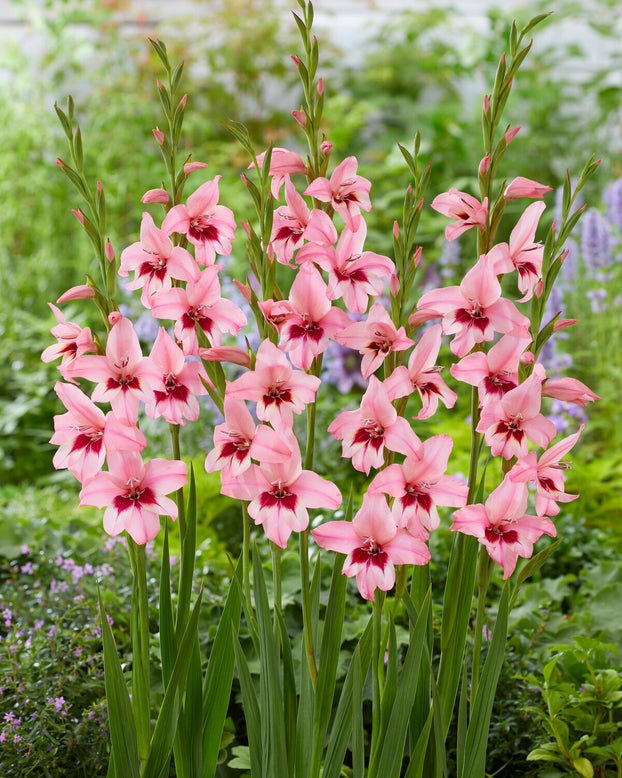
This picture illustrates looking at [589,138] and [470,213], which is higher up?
[589,138]

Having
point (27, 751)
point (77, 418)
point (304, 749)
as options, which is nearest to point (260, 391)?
point (77, 418)

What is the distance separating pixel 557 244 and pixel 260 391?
0.35 meters

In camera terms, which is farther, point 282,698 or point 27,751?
point 27,751

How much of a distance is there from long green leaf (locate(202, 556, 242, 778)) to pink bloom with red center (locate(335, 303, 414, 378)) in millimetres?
329

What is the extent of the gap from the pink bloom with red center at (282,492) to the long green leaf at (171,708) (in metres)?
0.19

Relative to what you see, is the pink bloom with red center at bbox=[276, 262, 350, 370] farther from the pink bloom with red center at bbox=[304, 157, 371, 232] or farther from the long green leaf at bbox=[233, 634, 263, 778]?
the long green leaf at bbox=[233, 634, 263, 778]

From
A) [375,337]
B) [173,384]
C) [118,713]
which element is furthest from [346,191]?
[118,713]

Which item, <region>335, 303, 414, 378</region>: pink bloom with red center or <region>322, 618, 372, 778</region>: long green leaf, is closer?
<region>335, 303, 414, 378</region>: pink bloom with red center

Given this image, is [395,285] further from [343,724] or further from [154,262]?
[343,724]

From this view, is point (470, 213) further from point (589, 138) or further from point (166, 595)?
point (589, 138)

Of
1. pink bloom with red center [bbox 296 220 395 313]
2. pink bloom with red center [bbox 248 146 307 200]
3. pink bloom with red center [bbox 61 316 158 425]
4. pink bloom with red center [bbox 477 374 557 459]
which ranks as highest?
pink bloom with red center [bbox 248 146 307 200]

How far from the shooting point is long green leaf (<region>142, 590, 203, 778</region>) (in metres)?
0.88

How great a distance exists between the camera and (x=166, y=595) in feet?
3.08

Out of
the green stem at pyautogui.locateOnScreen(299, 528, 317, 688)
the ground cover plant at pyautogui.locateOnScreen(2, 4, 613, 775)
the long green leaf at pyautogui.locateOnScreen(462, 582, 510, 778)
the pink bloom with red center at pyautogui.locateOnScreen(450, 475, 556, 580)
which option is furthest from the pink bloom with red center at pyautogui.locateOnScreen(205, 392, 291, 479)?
the long green leaf at pyautogui.locateOnScreen(462, 582, 510, 778)
